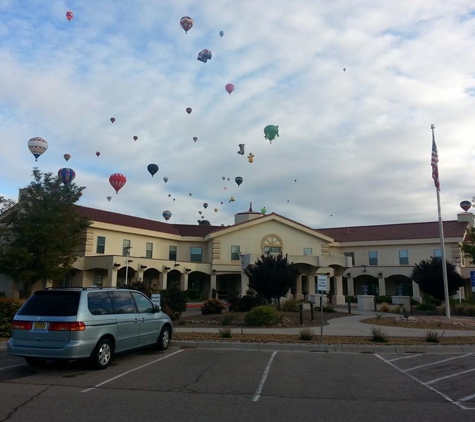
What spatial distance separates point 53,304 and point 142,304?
2591 mm

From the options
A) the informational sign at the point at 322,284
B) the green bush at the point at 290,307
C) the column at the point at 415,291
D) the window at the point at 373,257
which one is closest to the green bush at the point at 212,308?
the green bush at the point at 290,307

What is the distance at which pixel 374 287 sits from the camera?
46375 mm

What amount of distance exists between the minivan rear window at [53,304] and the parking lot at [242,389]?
1222 millimetres

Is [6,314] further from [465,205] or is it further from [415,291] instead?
[465,205]

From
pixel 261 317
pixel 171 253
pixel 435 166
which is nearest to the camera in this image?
pixel 261 317

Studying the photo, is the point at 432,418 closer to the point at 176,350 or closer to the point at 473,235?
the point at 176,350

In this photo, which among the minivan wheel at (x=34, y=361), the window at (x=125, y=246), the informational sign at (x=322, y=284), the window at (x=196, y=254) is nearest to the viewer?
the minivan wheel at (x=34, y=361)

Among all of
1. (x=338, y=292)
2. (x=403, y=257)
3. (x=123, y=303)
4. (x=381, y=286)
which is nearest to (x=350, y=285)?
(x=381, y=286)

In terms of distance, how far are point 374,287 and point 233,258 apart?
15637mm

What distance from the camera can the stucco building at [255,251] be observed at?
3753 centimetres

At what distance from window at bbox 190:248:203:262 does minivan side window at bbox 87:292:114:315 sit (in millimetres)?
34648

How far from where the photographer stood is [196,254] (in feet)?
147

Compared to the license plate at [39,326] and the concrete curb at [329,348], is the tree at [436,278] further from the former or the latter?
the license plate at [39,326]

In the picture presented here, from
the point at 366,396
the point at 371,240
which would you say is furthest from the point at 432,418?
the point at 371,240
